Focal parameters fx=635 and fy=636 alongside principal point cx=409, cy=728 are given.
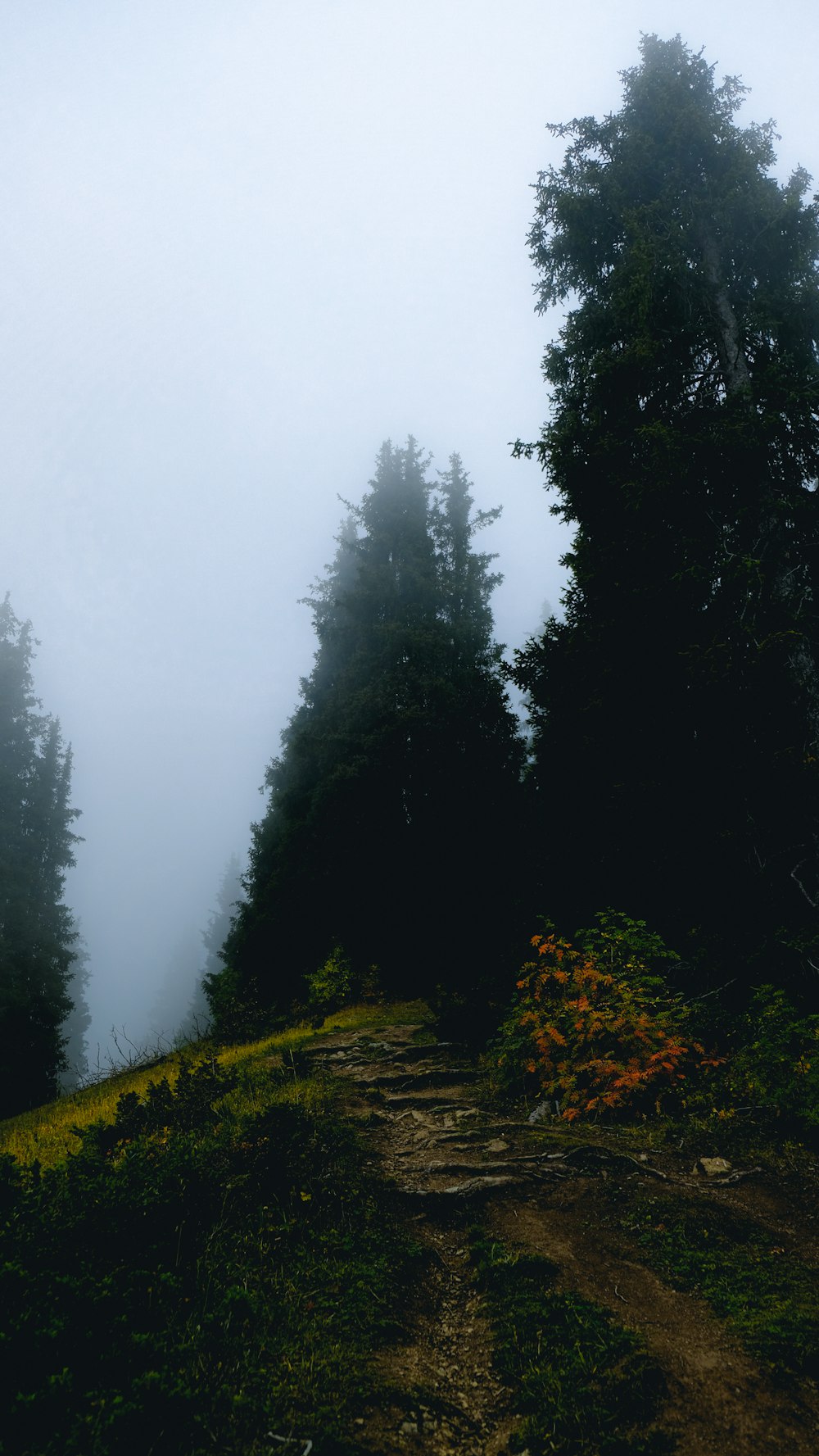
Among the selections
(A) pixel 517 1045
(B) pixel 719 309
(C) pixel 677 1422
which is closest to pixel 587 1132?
(A) pixel 517 1045

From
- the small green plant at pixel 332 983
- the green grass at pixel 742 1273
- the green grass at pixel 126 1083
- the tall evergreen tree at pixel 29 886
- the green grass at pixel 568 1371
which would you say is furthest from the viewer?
the tall evergreen tree at pixel 29 886

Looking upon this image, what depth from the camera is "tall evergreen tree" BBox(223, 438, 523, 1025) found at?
16.5m

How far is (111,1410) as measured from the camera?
93.6 inches

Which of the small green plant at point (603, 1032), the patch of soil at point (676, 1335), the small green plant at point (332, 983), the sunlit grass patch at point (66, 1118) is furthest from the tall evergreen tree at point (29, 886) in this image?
the patch of soil at point (676, 1335)

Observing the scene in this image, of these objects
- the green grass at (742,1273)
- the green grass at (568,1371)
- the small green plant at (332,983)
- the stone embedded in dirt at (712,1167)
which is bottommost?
the stone embedded in dirt at (712,1167)

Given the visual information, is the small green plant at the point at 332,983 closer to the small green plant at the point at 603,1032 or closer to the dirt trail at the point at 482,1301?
the small green plant at the point at 603,1032

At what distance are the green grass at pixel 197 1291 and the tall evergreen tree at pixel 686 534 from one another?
5606mm

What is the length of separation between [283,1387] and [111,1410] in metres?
0.90

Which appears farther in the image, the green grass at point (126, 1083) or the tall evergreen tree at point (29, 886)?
the tall evergreen tree at point (29, 886)

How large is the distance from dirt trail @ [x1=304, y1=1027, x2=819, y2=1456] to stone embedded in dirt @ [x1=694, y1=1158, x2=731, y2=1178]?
6.8 inches

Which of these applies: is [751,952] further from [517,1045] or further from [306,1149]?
[306,1149]

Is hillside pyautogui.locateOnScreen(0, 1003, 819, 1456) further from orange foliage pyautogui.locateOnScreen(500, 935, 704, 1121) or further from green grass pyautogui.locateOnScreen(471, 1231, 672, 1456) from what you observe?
orange foliage pyautogui.locateOnScreen(500, 935, 704, 1121)

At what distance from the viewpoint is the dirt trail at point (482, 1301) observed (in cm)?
289

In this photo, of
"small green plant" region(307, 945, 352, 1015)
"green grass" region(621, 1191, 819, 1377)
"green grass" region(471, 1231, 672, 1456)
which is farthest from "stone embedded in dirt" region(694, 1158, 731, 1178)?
"small green plant" region(307, 945, 352, 1015)
